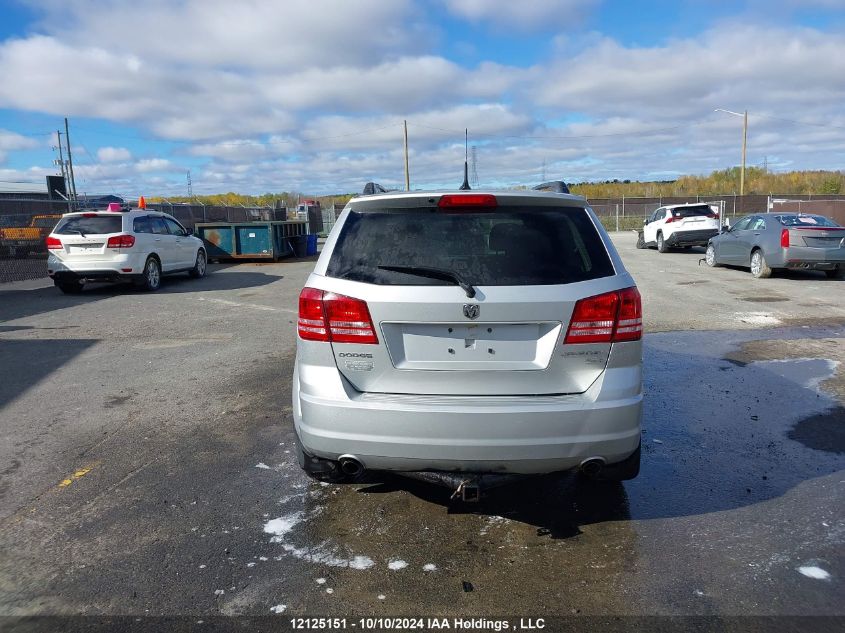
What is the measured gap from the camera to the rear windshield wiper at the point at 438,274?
3258 mm

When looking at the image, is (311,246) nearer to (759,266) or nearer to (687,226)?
(687,226)

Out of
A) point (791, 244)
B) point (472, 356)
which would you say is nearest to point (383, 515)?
point (472, 356)

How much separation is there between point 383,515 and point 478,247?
5.64ft

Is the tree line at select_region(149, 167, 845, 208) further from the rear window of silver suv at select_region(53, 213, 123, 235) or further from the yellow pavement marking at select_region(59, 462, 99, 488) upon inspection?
the yellow pavement marking at select_region(59, 462, 99, 488)

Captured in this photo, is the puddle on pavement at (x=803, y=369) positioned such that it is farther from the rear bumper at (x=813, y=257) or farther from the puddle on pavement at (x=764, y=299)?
the rear bumper at (x=813, y=257)

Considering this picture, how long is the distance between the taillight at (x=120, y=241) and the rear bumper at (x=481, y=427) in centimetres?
1159

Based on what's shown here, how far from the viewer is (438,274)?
10.9ft

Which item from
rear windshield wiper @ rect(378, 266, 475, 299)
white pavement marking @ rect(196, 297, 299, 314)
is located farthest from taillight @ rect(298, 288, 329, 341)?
white pavement marking @ rect(196, 297, 299, 314)

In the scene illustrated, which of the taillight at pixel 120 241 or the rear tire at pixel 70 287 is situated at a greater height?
the taillight at pixel 120 241

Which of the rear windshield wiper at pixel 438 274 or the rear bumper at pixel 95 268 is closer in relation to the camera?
the rear windshield wiper at pixel 438 274

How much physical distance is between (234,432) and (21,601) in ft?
7.70

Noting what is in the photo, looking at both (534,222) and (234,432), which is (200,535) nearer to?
(234,432)

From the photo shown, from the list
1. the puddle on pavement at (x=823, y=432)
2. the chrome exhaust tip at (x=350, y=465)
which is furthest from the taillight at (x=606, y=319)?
the puddle on pavement at (x=823, y=432)

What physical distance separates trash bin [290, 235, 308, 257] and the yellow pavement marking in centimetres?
1976
